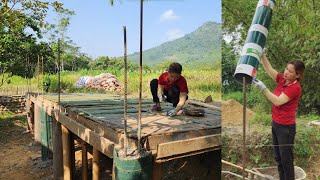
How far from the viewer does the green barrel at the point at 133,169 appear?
6.43 feet

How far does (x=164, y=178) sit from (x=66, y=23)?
24231 millimetres

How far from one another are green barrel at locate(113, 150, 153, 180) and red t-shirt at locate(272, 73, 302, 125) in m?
0.95

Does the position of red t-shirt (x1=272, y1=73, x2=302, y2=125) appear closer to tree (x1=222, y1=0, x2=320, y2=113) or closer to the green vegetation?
tree (x1=222, y1=0, x2=320, y2=113)

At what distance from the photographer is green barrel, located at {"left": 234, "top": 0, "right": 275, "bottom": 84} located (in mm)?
1379

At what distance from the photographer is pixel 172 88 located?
372 cm

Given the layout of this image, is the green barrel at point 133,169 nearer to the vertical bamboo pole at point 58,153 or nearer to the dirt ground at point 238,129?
the dirt ground at point 238,129

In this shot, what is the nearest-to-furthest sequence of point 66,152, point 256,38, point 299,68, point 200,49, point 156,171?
1. point 299,68
2. point 256,38
3. point 156,171
4. point 66,152
5. point 200,49

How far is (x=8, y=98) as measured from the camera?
13516 millimetres

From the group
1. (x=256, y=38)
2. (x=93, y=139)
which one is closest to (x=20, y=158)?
(x=93, y=139)

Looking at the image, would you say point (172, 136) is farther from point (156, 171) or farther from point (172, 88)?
point (172, 88)

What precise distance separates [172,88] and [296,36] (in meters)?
2.36

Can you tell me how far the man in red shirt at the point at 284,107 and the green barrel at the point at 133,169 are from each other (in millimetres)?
864

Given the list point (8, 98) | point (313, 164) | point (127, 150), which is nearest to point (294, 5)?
point (313, 164)

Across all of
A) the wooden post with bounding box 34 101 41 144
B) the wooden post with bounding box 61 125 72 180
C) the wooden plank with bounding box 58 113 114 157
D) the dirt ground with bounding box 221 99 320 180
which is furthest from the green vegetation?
the wooden post with bounding box 34 101 41 144
